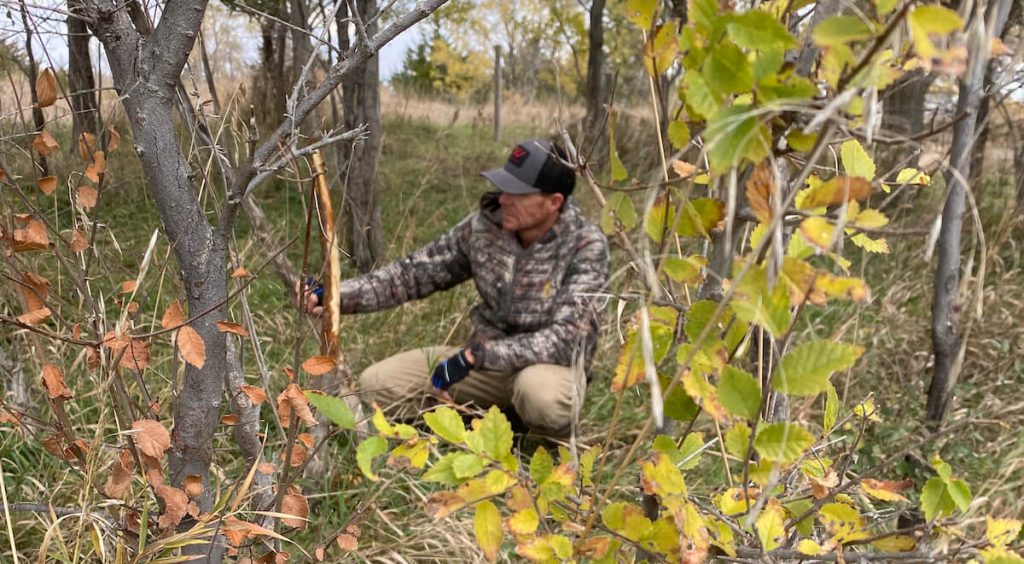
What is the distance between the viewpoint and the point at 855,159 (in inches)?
27.9

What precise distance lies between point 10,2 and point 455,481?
99cm

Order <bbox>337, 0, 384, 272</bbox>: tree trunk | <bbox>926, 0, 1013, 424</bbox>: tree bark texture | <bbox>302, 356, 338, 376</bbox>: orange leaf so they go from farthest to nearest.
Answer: <bbox>337, 0, 384, 272</bbox>: tree trunk, <bbox>926, 0, 1013, 424</bbox>: tree bark texture, <bbox>302, 356, 338, 376</bbox>: orange leaf

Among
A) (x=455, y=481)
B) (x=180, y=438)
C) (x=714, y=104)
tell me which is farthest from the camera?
(x=180, y=438)

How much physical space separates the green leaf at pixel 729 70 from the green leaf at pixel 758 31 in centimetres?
2

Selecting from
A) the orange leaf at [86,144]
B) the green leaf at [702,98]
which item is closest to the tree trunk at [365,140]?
the orange leaf at [86,144]

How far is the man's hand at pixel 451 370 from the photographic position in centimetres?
236

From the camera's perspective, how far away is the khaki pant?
255 centimetres

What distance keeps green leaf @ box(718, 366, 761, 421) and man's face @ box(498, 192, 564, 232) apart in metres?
1.91

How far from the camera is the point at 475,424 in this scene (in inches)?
31.2

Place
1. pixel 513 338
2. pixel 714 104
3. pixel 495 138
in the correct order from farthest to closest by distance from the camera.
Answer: pixel 495 138 < pixel 513 338 < pixel 714 104

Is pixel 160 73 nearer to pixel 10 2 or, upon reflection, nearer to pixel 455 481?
pixel 10 2

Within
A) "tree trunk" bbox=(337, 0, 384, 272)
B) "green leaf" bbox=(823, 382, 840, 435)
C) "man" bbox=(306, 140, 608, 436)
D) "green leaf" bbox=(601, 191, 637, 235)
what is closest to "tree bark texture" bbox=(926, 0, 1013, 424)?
"green leaf" bbox=(823, 382, 840, 435)

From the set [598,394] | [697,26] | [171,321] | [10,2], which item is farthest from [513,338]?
[697,26]

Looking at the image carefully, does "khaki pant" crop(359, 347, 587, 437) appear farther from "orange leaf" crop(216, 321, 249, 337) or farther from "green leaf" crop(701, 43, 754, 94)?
"green leaf" crop(701, 43, 754, 94)
